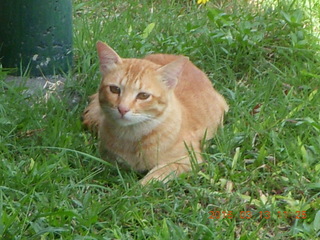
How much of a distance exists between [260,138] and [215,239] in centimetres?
124

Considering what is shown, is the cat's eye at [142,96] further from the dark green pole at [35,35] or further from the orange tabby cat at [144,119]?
the dark green pole at [35,35]

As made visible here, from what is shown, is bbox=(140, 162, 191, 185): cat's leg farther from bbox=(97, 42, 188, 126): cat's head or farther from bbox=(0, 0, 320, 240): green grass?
bbox=(97, 42, 188, 126): cat's head

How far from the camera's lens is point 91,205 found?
4.07 meters

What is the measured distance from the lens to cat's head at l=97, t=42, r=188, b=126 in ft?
14.7

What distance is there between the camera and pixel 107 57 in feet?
15.4

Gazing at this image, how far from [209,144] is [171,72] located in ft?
1.91

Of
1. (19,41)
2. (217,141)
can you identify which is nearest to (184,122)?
(217,141)

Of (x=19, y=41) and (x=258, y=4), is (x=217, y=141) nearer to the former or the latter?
(x=19, y=41)

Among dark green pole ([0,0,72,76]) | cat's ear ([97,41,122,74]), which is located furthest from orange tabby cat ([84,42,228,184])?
dark green pole ([0,0,72,76])

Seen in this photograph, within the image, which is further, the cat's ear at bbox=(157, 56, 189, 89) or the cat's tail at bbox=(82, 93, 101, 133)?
the cat's tail at bbox=(82, 93, 101, 133)

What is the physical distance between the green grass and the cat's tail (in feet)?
0.23
